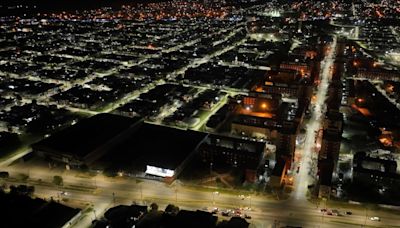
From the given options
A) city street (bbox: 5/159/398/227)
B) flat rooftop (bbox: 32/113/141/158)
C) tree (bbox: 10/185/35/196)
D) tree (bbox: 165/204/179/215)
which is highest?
flat rooftop (bbox: 32/113/141/158)

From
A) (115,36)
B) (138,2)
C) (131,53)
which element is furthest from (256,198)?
(138,2)

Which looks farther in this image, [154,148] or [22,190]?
[154,148]

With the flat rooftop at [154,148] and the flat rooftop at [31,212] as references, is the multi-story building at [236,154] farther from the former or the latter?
the flat rooftop at [31,212]

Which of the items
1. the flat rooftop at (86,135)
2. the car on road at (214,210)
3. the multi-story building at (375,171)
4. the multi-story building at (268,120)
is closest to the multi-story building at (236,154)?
the multi-story building at (268,120)

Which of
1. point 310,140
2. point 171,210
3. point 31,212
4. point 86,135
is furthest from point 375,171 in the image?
point 31,212

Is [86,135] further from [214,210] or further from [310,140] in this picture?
[310,140]

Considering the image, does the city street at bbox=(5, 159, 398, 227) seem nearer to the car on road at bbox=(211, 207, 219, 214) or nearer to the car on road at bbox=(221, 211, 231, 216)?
the car on road at bbox=(211, 207, 219, 214)

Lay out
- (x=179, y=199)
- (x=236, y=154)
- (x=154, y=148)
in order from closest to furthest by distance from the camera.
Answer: (x=179, y=199)
(x=236, y=154)
(x=154, y=148)

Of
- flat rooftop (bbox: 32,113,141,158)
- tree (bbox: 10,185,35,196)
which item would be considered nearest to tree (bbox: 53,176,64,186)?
tree (bbox: 10,185,35,196)

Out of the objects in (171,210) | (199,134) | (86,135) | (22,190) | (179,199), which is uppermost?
(86,135)

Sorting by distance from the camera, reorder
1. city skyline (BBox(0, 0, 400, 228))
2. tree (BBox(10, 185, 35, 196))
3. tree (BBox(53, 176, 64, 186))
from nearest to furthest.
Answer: city skyline (BBox(0, 0, 400, 228)) < tree (BBox(10, 185, 35, 196)) < tree (BBox(53, 176, 64, 186))

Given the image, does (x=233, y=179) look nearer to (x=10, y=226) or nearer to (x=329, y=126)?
(x=329, y=126)
